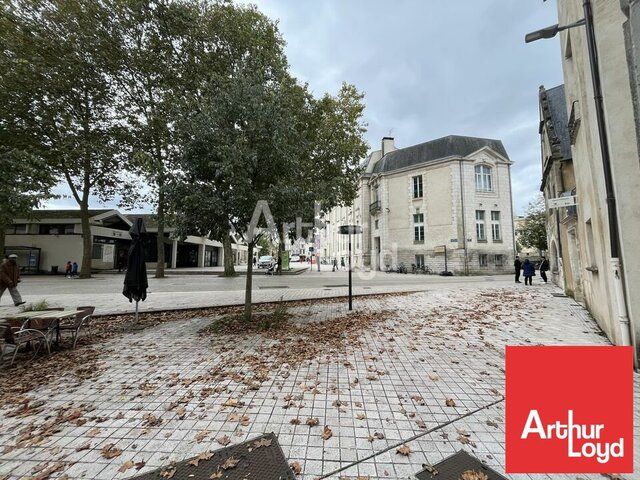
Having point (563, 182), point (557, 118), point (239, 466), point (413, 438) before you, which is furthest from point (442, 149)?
point (239, 466)

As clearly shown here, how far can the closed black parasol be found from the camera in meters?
6.90

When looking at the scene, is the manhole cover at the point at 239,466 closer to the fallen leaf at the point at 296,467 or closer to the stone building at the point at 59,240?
the fallen leaf at the point at 296,467

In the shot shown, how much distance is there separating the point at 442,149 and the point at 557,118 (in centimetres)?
1808

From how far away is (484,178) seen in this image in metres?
30.6

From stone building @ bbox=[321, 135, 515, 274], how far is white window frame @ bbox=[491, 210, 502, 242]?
0.11 ft

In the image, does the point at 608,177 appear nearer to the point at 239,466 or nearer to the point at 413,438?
the point at 413,438

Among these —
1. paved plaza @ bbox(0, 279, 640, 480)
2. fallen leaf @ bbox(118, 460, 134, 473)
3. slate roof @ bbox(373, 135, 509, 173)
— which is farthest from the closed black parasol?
slate roof @ bbox(373, 135, 509, 173)

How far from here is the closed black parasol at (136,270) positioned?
6902mm

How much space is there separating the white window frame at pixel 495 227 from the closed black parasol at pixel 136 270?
3133 cm

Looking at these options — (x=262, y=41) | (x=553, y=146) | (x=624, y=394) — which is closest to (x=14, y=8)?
(x=262, y=41)

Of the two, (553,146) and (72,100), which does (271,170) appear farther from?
(72,100)

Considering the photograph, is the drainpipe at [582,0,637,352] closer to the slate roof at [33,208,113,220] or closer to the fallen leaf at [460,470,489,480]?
the fallen leaf at [460,470,489,480]

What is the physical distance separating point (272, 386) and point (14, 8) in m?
20.0

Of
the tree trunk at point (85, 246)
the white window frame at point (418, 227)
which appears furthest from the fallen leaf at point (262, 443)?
the white window frame at point (418, 227)
